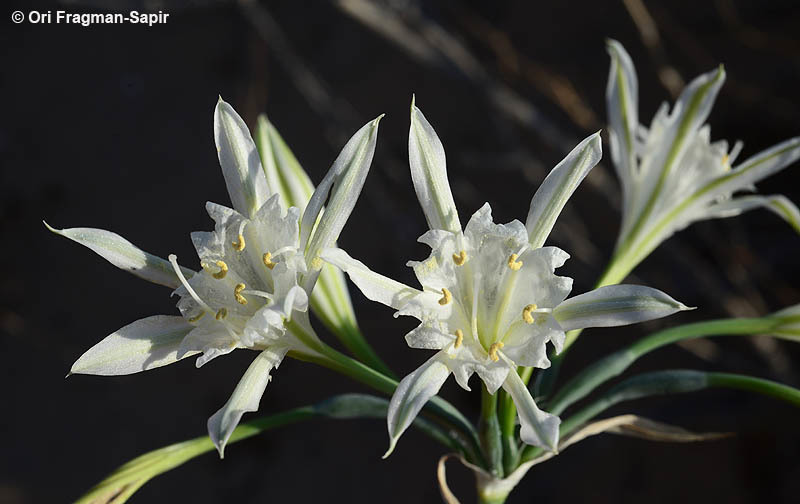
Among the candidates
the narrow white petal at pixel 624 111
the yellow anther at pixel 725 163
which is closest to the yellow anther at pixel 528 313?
the narrow white petal at pixel 624 111

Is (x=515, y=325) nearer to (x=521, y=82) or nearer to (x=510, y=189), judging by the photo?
(x=510, y=189)

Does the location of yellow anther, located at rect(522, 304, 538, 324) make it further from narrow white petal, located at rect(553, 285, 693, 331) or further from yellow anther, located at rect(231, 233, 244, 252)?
yellow anther, located at rect(231, 233, 244, 252)

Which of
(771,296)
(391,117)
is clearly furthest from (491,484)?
(391,117)

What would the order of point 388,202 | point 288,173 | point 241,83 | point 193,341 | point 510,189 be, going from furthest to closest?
point 241,83 < point 510,189 < point 388,202 < point 288,173 < point 193,341

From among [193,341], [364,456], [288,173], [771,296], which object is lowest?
[364,456]

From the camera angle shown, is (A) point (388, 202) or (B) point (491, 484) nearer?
(B) point (491, 484)

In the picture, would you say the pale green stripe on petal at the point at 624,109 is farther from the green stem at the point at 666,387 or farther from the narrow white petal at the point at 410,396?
the narrow white petal at the point at 410,396

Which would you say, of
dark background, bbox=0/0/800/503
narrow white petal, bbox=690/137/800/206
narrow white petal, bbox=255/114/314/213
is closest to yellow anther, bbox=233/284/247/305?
narrow white petal, bbox=255/114/314/213
